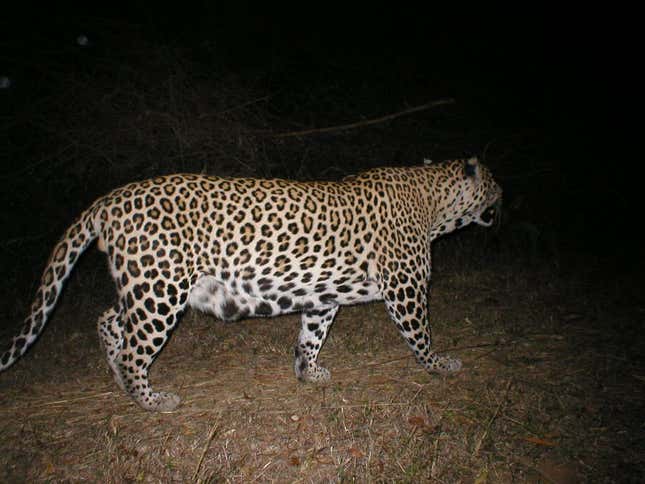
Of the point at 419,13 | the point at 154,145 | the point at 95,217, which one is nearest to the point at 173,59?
the point at 154,145

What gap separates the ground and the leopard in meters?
0.35

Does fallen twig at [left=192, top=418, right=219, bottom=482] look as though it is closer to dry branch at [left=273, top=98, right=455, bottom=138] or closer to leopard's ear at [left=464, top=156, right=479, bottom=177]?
leopard's ear at [left=464, top=156, right=479, bottom=177]

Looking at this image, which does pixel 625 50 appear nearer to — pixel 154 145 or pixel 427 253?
pixel 427 253

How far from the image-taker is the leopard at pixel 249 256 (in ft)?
12.4

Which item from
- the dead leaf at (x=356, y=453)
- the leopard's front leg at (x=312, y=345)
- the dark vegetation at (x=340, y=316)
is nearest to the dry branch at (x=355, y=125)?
the dark vegetation at (x=340, y=316)

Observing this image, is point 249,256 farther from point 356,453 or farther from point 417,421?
point 417,421

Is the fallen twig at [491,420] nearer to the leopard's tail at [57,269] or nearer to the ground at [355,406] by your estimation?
the ground at [355,406]

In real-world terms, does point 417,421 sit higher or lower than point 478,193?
lower

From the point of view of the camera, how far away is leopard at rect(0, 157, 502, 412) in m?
3.77

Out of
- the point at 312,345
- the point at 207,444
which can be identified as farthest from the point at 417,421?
the point at 207,444

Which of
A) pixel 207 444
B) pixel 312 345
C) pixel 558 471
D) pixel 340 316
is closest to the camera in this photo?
pixel 558 471

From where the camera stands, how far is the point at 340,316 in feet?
20.0

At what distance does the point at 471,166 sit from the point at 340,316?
2.22 m

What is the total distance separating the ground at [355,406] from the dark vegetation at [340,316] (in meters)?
0.02
